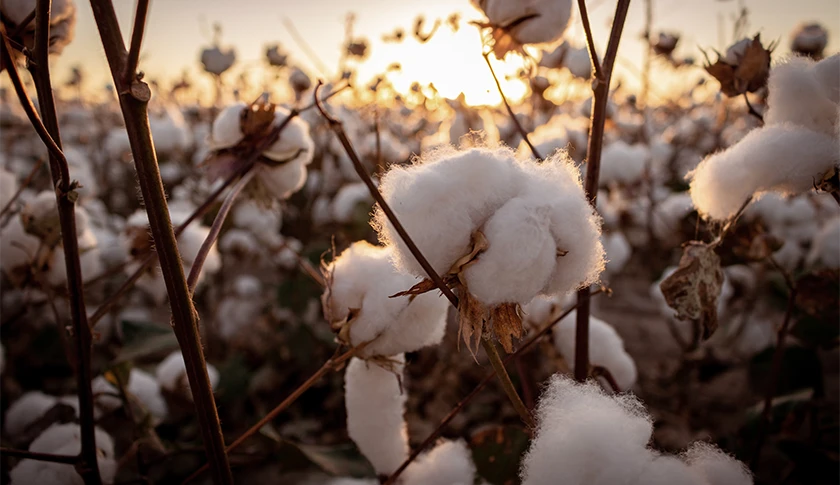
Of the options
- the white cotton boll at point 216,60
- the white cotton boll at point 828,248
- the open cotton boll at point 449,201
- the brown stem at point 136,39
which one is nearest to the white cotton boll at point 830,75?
the open cotton boll at point 449,201

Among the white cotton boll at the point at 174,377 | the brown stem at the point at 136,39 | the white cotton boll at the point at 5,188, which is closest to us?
the brown stem at the point at 136,39

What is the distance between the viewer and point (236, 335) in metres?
2.29

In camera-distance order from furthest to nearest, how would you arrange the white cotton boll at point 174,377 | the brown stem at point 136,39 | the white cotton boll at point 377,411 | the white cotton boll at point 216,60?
the white cotton boll at point 216,60 < the white cotton boll at point 174,377 < the white cotton boll at point 377,411 < the brown stem at point 136,39

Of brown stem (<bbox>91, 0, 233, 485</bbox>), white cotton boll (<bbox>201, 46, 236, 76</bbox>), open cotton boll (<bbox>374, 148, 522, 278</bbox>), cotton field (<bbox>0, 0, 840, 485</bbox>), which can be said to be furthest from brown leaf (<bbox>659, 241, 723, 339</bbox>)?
white cotton boll (<bbox>201, 46, 236, 76</bbox>)

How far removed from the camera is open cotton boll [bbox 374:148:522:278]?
0.45 m

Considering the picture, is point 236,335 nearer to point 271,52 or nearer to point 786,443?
point 271,52

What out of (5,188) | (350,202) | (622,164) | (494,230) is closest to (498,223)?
(494,230)

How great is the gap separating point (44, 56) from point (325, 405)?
151 cm

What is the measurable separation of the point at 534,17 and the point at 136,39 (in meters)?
0.51

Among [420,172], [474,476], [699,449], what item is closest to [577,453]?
[699,449]

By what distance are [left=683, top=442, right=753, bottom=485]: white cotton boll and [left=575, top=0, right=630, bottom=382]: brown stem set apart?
250mm

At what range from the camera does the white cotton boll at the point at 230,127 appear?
89 cm

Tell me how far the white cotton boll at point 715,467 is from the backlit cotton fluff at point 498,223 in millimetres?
199

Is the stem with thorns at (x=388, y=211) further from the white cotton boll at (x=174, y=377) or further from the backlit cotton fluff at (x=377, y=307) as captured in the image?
the white cotton boll at (x=174, y=377)
